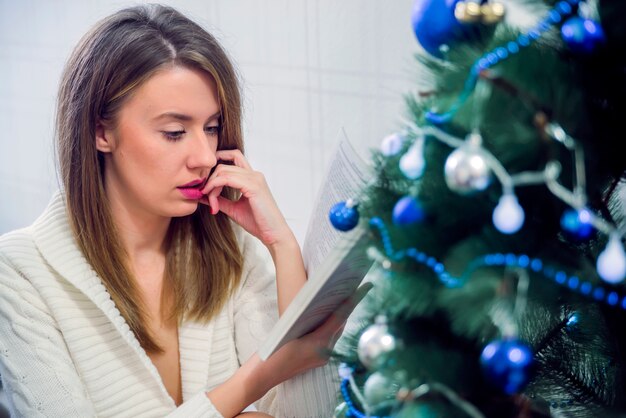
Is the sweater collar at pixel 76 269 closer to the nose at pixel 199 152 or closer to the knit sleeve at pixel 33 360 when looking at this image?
the knit sleeve at pixel 33 360

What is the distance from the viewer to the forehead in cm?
135

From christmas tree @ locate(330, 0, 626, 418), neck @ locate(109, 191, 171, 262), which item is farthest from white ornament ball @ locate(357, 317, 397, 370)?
neck @ locate(109, 191, 171, 262)

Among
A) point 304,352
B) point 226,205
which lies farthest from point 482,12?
point 226,205

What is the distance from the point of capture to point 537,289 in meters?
0.57

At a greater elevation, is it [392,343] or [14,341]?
[392,343]

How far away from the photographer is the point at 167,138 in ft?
4.46

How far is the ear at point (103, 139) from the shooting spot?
4.69ft

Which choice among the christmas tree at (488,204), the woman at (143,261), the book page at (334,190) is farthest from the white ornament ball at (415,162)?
the woman at (143,261)

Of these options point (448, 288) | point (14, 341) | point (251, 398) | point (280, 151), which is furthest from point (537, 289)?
point (280, 151)

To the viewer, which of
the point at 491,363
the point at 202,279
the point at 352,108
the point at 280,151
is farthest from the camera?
the point at 280,151

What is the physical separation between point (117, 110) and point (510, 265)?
3.46 feet

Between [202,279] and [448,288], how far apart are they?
3.58 feet

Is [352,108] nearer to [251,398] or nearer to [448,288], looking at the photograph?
[251,398]

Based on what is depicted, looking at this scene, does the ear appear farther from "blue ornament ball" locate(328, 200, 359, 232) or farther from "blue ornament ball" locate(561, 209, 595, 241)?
"blue ornament ball" locate(561, 209, 595, 241)
